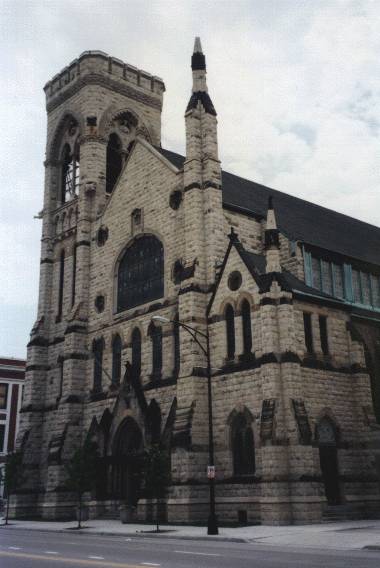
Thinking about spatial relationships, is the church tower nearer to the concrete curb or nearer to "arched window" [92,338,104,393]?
"arched window" [92,338,104,393]

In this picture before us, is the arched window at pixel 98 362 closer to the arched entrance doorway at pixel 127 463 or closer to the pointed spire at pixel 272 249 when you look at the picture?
the arched entrance doorway at pixel 127 463

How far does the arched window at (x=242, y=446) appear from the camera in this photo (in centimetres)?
2755

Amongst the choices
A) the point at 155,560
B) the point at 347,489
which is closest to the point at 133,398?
the point at 347,489

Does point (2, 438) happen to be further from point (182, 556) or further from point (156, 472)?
point (182, 556)

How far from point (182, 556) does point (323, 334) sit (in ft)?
57.0

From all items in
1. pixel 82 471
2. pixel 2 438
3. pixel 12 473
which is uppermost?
pixel 2 438

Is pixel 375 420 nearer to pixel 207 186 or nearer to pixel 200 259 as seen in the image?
pixel 200 259

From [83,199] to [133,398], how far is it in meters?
15.6

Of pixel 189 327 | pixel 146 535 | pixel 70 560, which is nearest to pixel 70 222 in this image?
pixel 189 327

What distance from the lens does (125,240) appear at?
3822 centimetres

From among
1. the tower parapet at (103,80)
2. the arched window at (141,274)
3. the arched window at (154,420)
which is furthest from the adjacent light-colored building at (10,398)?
the arched window at (154,420)

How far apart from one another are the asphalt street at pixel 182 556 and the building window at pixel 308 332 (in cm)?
1228

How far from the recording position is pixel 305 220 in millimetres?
41781

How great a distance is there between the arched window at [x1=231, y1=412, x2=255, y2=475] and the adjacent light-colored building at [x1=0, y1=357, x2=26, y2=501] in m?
39.6
